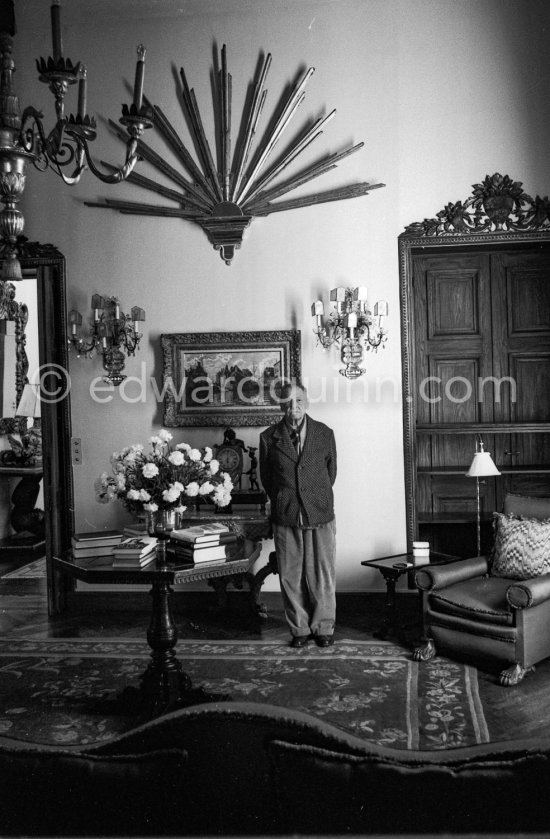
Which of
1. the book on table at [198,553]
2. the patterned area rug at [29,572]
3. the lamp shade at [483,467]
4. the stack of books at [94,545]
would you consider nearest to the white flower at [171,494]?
the book on table at [198,553]

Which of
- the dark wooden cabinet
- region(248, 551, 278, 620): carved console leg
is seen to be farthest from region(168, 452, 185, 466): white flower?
the dark wooden cabinet

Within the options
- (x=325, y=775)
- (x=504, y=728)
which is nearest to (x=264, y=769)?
(x=325, y=775)

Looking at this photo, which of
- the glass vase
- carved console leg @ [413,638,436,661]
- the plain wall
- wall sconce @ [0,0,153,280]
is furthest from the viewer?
the plain wall

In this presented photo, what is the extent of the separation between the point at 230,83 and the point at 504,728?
4.52 meters

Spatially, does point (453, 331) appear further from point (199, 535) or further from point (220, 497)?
point (199, 535)

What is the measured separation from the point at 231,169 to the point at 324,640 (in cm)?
334

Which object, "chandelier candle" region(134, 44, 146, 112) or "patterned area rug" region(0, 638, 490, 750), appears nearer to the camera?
"chandelier candle" region(134, 44, 146, 112)

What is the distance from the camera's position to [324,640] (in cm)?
477

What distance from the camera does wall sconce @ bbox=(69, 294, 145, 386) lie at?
18.3 feet

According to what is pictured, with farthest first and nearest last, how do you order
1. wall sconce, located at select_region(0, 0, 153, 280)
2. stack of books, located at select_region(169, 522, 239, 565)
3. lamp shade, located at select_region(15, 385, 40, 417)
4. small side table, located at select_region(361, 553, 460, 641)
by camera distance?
lamp shade, located at select_region(15, 385, 40, 417) < small side table, located at select_region(361, 553, 460, 641) < stack of books, located at select_region(169, 522, 239, 565) < wall sconce, located at select_region(0, 0, 153, 280)

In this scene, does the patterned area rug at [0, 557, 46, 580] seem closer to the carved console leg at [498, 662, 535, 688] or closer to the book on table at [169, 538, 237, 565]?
the book on table at [169, 538, 237, 565]

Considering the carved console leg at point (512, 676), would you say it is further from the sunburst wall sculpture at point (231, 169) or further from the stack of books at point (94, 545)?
the sunburst wall sculpture at point (231, 169)

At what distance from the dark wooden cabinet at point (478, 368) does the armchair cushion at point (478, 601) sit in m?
1.09

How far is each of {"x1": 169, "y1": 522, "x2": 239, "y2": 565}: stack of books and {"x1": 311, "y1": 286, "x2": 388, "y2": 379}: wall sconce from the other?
201 cm
